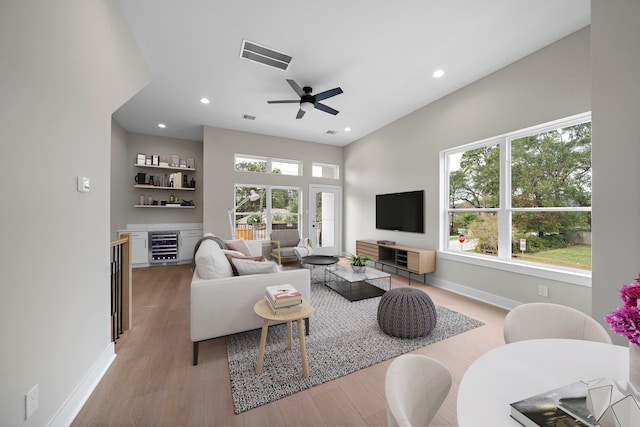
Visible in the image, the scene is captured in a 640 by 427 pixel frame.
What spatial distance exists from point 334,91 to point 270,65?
0.87 m

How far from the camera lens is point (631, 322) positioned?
0.63 metres

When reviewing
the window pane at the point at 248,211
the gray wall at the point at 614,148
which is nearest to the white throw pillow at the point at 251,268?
the gray wall at the point at 614,148

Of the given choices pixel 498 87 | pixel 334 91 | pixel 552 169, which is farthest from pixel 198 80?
pixel 552 169

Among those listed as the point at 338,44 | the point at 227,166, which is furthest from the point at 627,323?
the point at 227,166

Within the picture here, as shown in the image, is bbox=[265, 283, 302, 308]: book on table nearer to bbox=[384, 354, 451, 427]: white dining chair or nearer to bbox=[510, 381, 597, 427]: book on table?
bbox=[384, 354, 451, 427]: white dining chair

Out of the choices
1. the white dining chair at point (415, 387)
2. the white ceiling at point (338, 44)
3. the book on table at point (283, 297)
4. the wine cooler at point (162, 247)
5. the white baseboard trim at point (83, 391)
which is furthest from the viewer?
the wine cooler at point (162, 247)

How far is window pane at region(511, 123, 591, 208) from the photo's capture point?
2533 mm

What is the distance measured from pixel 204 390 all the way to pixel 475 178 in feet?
13.2

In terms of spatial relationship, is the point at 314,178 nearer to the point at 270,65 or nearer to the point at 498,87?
the point at 270,65

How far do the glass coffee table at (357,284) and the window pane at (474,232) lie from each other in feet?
4.23

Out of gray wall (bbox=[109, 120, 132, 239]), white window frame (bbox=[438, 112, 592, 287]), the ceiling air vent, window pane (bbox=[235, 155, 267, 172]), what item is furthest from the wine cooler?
white window frame (bbox=[438, 112, 592, 287])

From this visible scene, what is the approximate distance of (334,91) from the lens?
10.4 ft

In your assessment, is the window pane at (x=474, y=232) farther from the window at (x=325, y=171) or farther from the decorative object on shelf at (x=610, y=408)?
the window at (x=325, y=171)

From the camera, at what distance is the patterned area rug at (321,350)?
1642 millimetres
